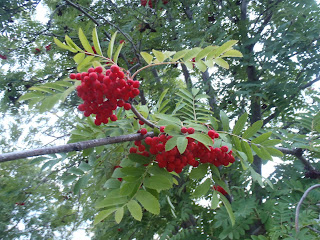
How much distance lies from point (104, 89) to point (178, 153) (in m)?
0.45

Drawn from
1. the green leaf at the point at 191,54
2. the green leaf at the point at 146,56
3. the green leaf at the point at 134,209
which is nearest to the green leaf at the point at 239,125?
the green leaf at the point at 191,54

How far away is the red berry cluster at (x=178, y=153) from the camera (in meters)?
1.25

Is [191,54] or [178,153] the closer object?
[178,153]

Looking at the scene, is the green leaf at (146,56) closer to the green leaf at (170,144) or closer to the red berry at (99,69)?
the red berry at (99,69)

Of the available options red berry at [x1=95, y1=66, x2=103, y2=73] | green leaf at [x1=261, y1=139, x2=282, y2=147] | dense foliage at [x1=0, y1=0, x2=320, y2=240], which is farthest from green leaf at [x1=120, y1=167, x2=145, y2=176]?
green leaf at [x1=261, y1=139, x2=282, y2=147]

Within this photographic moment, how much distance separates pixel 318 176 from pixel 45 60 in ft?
14.0

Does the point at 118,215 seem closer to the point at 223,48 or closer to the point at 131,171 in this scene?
the point at 131,171

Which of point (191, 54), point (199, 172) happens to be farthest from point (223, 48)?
point (199, 172)

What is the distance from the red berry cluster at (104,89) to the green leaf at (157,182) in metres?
0.34

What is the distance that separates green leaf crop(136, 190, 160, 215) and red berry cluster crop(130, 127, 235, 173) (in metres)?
0.18

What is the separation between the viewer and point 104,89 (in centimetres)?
114

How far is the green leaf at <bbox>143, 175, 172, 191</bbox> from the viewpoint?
1180mm

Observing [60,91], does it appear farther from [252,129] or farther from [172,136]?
[252,129]

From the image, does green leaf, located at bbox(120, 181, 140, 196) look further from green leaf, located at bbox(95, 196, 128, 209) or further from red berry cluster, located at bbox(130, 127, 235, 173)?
red berry cluster, located at bbox(130, 127, 235, 173)
